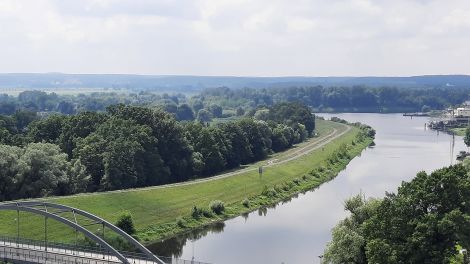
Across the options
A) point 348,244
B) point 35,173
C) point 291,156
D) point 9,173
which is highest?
point 348,244

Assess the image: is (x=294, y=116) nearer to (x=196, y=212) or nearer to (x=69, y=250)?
(x=196, y=212)

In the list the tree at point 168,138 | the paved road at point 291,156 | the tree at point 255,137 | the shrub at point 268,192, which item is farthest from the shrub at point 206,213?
the tree at point 255,137

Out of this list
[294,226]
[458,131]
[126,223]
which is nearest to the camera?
[126,223]

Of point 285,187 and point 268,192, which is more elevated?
point 268,192

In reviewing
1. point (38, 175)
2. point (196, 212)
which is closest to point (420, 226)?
point (196, 212)

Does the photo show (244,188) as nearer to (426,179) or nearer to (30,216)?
(30,216)

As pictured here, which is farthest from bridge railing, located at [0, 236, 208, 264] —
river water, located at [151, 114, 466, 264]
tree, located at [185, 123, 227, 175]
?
tree, located at [185, 123, 227, 175]

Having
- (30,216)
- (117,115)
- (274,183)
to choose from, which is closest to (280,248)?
(30,216)
